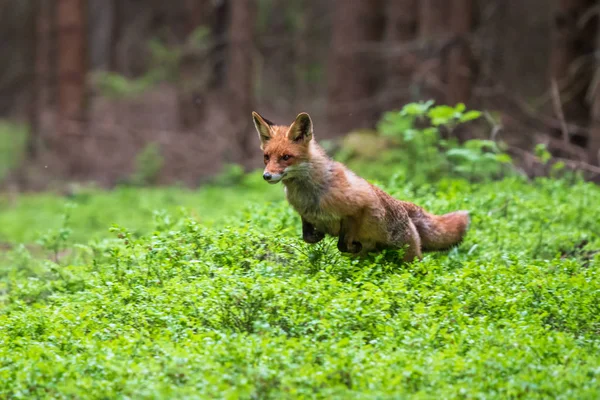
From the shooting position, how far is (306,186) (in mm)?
6988

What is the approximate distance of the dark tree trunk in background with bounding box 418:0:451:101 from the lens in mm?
17609

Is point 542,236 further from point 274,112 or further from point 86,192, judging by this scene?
point 274,112

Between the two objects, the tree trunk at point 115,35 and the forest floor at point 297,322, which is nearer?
the forest floor at point 297,322

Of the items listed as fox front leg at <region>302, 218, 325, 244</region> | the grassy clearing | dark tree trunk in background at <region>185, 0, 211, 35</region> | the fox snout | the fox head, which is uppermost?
dark tree trunk in background at <region>185, 0, 211, 35</region>

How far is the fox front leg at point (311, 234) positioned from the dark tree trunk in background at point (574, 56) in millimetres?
10776

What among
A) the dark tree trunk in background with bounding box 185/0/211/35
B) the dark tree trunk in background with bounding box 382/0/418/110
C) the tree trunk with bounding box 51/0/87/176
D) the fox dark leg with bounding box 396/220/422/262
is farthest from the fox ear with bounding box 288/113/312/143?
the dark tree trunk in background with bounding box 185/0/211/35

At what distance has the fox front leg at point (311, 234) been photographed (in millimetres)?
7207

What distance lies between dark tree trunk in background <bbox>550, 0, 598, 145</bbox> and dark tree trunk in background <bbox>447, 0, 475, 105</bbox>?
1796 millimetres

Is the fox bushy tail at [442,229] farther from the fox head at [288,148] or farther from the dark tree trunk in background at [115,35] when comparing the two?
the dark tree trunk in background at [115,35]

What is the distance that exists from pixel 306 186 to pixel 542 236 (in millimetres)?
3201

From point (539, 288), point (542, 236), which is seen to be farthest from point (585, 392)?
point (542, 236)

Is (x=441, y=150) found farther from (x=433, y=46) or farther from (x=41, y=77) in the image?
(x=41, y=77)

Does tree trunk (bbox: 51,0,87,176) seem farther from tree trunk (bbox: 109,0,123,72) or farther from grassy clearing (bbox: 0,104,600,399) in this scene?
tree trunk (bbox: 109,0,123,72)

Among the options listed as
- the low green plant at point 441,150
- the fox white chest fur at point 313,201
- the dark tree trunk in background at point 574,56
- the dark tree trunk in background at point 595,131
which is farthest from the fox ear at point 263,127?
the dark tree trunk in background at point 574,56
